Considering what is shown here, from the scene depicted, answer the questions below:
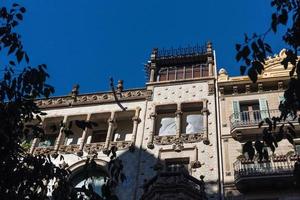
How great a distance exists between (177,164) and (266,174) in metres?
5.11

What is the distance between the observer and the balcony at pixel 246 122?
24.5 m

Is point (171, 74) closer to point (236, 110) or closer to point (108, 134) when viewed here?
point (236, 110)

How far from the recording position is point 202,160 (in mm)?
24094

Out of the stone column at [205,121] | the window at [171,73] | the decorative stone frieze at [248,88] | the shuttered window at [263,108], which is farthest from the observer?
the window at [171,73]

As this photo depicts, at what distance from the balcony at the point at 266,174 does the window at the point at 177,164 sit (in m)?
3.02

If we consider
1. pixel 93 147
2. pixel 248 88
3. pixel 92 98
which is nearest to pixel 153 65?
pixel 92 98

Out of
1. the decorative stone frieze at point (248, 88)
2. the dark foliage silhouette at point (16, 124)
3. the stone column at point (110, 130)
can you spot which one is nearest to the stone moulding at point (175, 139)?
the stone column at point (110, 130)

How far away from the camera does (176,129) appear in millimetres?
26469

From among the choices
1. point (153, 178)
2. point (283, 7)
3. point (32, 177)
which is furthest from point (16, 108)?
point (153, 178)

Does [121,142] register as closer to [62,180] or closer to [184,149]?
[184,149]

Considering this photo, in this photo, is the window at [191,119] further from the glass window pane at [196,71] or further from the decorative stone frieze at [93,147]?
the decorative stone frieze at [93,147]

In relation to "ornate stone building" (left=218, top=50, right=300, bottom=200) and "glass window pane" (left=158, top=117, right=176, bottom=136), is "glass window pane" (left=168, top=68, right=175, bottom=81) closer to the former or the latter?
"ornate stone building" (left=218, top=50, right=300, bottom=200)

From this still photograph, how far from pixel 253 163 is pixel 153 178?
5.03 metres

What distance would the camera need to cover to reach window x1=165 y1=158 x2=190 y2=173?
2438cm
